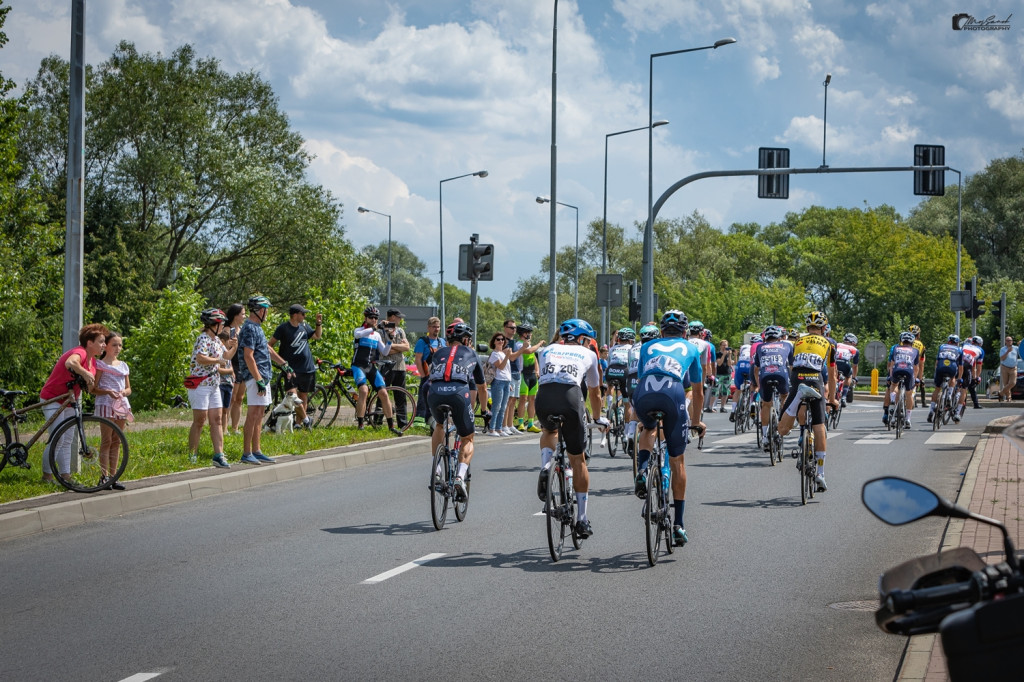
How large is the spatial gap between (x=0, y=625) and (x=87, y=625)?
47 cm

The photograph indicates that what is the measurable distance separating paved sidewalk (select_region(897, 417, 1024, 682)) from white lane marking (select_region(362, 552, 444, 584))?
3402 millimetres

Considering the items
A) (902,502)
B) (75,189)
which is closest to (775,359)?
(75,189)

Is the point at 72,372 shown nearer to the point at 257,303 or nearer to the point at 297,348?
the point at 257,303

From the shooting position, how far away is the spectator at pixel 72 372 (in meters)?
11.3

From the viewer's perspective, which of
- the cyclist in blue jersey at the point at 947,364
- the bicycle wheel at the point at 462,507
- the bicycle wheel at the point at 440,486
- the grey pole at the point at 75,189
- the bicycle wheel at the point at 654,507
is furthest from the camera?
the cyclist in blue jersey at the point at 947,364

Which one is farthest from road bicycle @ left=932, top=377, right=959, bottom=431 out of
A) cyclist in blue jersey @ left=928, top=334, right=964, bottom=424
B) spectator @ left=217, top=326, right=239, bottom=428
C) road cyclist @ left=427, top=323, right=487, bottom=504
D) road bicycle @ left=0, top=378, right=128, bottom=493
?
road bicycle @ left=0, top=378, right=128, bottom=493

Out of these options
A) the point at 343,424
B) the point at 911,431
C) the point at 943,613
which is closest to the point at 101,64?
the point at 343,424

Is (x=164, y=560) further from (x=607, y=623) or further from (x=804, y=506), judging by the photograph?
(x=804, y=506)

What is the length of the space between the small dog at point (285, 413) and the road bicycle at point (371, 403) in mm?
1674

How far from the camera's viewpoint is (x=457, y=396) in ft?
33.1

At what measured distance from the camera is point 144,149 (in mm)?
42625

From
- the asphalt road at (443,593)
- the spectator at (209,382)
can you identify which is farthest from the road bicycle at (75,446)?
the spectator at (209,382)

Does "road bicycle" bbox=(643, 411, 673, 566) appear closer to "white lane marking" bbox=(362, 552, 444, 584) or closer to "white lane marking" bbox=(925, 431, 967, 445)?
"white lane marking" bbox=(362, 552, 444, 584)

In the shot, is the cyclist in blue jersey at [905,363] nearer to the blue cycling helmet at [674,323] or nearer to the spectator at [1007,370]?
the spectator at [1007,370]
